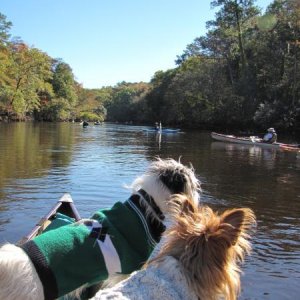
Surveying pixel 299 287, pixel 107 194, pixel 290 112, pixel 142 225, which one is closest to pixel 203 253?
pixel 142 225

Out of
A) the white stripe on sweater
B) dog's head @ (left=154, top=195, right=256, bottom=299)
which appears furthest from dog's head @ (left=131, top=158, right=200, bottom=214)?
dog's head @ (left=154, top=195, right=256, bottom=299)

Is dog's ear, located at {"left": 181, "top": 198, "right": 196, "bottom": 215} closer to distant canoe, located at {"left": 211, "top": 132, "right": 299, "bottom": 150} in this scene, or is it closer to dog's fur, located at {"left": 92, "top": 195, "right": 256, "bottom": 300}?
dog's fur, located at {"left": 92, "top": 195, "right": 256, "bottom": 300}

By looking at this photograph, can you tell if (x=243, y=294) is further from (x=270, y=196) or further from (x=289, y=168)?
(x=289, y=168)

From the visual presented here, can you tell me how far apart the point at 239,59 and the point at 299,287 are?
175ft

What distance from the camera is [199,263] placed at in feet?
7.86

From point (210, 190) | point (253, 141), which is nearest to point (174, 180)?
point (210, 190)

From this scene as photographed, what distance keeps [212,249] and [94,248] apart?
1.08 metres

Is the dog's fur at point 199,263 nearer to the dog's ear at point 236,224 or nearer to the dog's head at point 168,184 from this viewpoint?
the dog's ear at point 236,224

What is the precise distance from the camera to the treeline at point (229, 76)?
152 feet

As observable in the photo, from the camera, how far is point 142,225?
3512mm

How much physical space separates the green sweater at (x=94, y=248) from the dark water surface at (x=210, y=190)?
3205mm

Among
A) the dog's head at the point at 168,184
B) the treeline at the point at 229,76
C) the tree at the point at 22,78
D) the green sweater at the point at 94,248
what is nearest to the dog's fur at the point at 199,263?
the green sweater at the point at 94,248

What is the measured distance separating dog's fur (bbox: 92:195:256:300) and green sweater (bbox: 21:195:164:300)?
2.37 feet

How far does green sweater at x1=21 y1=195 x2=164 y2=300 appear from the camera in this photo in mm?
2931
